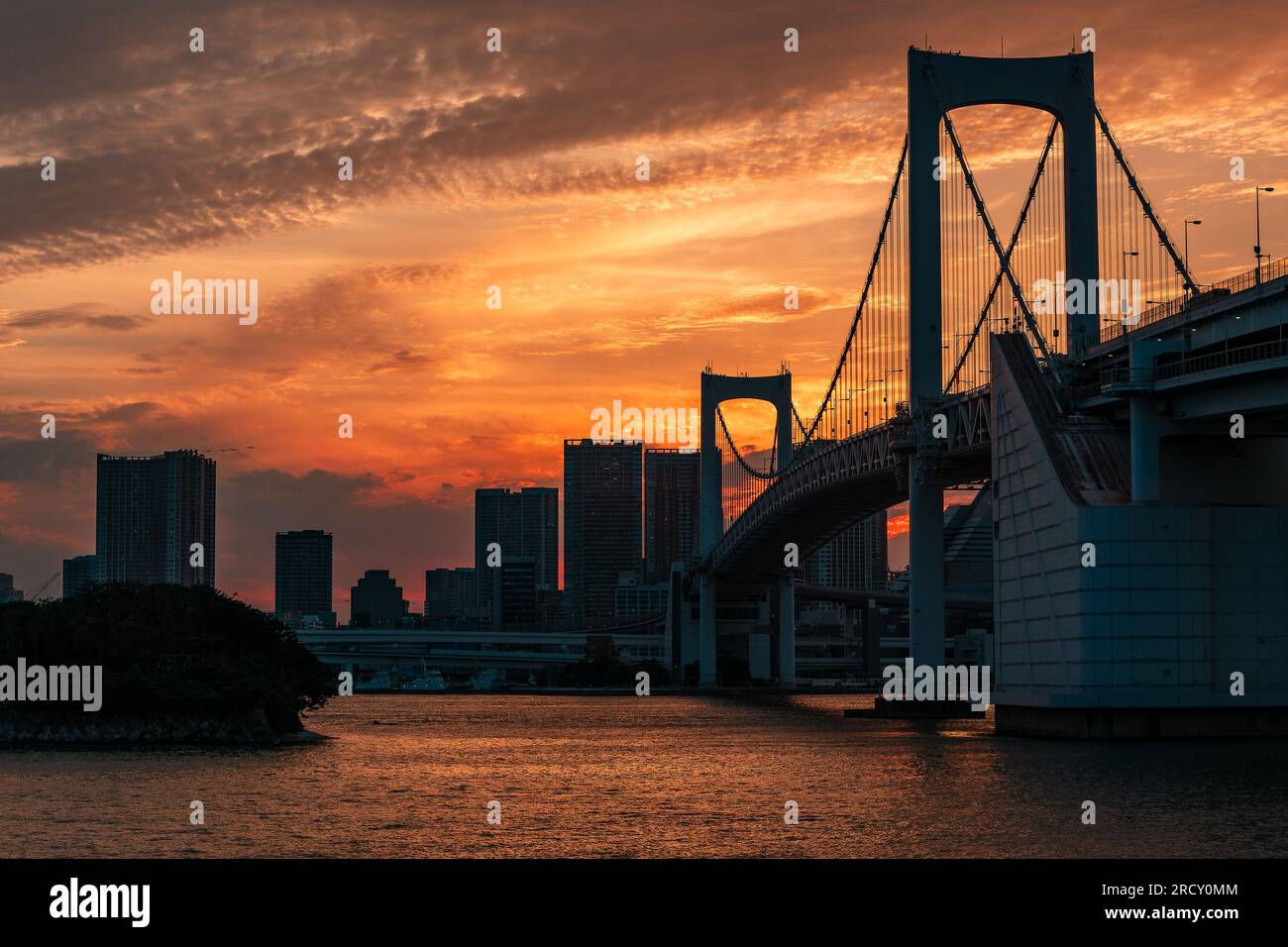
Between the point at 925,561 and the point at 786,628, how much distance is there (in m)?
59.3

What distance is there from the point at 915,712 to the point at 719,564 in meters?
44.9

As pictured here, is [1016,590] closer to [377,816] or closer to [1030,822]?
[1030,822]

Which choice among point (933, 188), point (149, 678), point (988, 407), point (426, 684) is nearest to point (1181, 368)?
point (988, 407)

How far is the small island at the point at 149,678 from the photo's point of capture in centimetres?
5559

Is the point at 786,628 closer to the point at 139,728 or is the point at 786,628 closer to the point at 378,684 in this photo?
the point at 378,684

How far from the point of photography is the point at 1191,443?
47312 mm

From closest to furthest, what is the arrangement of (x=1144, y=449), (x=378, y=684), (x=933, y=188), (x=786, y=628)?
1. (x=1144, y=449)
2. (x=933, y=188)
3. (x=786, y=628)
4. (x=378, y=684)

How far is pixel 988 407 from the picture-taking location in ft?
181

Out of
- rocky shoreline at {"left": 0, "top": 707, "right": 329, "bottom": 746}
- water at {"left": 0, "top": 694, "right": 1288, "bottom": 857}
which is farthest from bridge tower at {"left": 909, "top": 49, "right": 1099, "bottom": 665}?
rocky shoreline at {"left": 0, "top": 707, "right": 329, "bottom": 746}

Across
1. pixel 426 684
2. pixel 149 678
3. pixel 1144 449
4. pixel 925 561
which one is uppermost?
pixel 1144 449

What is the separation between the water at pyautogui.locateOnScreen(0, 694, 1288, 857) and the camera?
→ 90.1 ft

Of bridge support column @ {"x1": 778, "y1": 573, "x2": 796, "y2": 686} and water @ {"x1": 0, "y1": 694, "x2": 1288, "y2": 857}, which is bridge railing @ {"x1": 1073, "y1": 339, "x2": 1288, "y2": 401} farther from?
bridge support column @ {"x1": 778, "y1": 573, "x2": 796, "y2": 686}

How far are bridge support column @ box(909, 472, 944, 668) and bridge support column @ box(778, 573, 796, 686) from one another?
51190 mm

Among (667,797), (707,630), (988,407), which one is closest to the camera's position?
(667,797)
